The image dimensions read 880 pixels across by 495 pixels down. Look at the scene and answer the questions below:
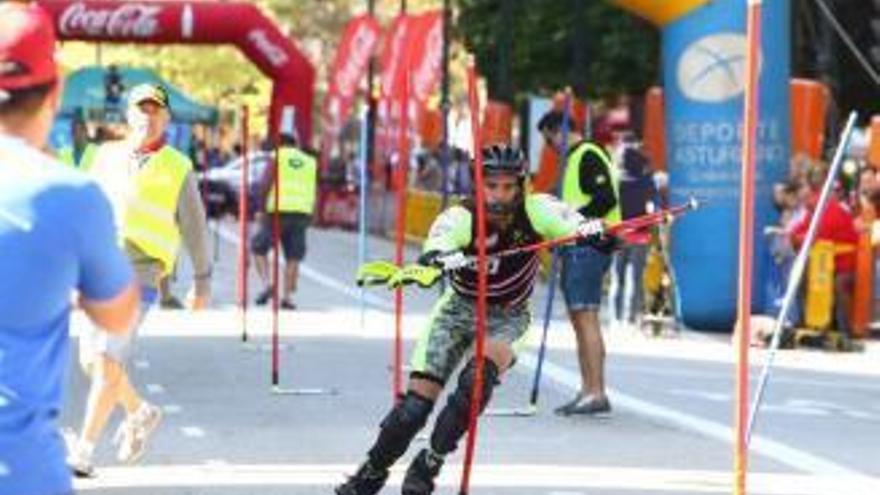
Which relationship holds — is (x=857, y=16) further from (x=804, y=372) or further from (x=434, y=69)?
(x=804, y=372)

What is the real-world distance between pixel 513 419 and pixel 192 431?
2021 mm

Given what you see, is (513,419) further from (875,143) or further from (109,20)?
(109,20)

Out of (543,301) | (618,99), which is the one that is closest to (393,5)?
(618,99)

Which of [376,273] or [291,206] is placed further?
[291,206]

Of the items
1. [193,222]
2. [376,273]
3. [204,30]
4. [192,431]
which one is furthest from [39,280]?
[204,30]

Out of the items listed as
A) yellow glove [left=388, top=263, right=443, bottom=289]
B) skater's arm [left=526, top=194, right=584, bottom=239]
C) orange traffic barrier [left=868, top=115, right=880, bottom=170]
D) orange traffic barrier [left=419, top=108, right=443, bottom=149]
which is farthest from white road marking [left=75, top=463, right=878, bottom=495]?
orange traffic barrier [left=419, top=108, right=443, bottom=149]

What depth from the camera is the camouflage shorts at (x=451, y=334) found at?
1006cm

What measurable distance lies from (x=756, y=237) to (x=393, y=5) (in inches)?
2298

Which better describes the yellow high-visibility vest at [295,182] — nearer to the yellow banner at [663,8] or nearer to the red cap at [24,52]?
the yellow banner at [663,8]

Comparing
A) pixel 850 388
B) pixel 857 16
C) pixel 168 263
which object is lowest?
pixel 850 388

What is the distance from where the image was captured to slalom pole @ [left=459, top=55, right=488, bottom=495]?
899 cm

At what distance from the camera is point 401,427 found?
9828mm

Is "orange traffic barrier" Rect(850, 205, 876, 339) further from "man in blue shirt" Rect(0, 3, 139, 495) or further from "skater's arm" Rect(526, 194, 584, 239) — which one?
"man in blue shirt" Rect(0, 3, 139, 495)

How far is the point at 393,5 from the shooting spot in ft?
267
